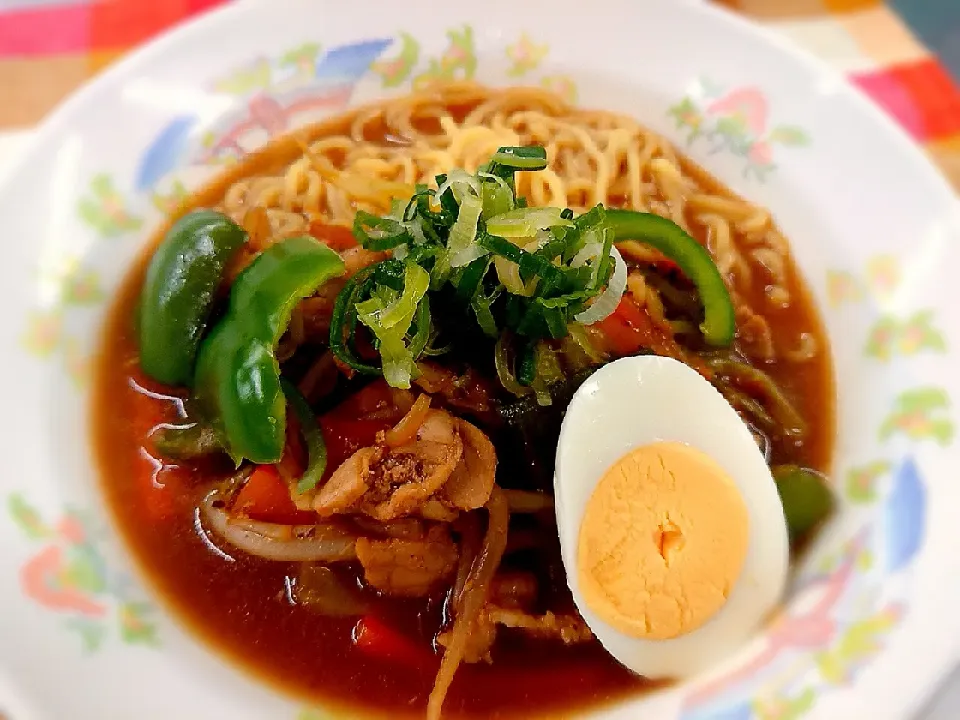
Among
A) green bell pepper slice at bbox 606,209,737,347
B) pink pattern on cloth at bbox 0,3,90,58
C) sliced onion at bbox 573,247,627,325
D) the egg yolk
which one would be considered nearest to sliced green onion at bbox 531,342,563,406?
sliced onion at bbox 573,247,627,325

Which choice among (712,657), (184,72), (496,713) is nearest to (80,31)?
(184,72)

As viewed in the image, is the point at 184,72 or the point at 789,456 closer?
the point at 789,456

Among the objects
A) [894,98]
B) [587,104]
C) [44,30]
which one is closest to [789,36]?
[894,98]

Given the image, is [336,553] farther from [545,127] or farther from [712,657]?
[545,127]

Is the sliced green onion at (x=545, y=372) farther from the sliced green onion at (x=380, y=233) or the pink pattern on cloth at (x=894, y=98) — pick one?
the pink pattern on cloth at (x=894, y=98)

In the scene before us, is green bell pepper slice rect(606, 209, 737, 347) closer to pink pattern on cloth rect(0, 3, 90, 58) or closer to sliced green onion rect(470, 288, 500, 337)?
sliced green onion rect(470, 288, 500, 337)

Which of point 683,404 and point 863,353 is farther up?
point 683,404

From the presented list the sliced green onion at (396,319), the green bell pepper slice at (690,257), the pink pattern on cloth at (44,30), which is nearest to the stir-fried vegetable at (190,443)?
the sliced green onion at (396,319)

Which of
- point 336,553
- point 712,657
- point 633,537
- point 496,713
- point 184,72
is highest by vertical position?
point 184,72
